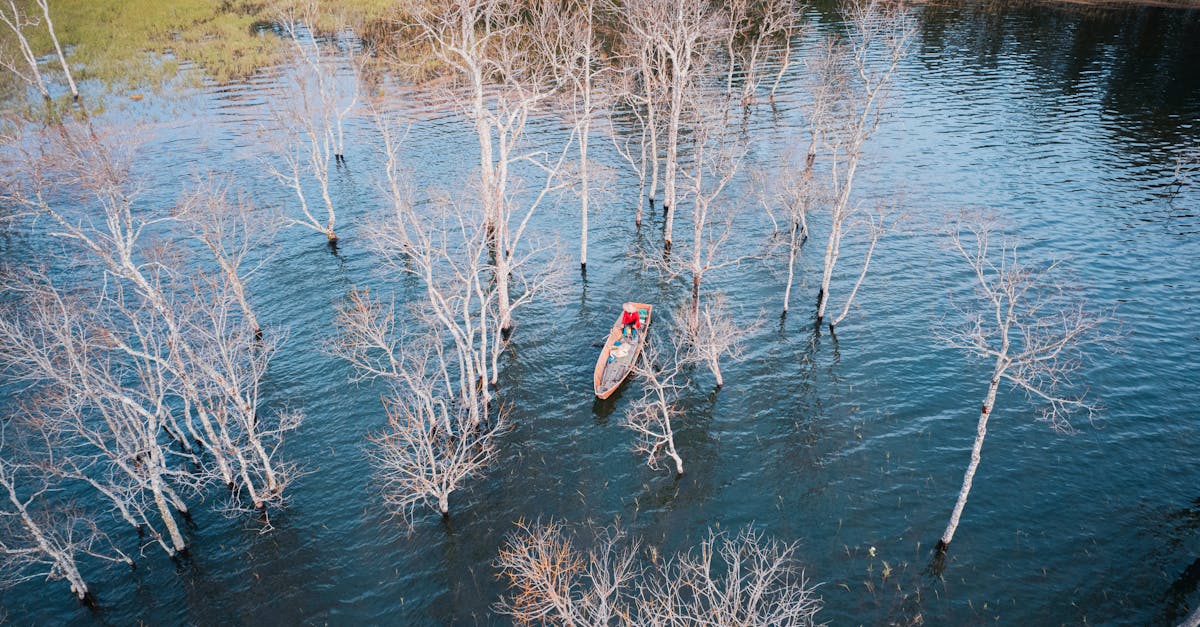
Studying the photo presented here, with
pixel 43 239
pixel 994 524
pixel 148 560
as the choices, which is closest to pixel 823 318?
pixel 994 524

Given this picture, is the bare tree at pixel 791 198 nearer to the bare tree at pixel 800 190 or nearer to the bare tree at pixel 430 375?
the bare tree at pixel 800 190

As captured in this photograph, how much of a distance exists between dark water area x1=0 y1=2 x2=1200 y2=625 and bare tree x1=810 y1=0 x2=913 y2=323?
3.18 meters

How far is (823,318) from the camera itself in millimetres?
39781

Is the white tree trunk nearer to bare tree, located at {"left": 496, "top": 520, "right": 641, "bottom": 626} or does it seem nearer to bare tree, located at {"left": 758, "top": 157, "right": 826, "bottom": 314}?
bare tree, located at {"left": 496, "top": 520, "right": 641, "bottom": 626}

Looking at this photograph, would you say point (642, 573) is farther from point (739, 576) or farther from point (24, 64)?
point (24, 64)

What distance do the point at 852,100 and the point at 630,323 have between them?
1975cm

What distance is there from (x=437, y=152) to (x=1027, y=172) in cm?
5370

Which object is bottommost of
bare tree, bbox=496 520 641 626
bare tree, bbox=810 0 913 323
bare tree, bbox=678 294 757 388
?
bare tree, bbox=496 520 641 626

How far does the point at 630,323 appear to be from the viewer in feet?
123

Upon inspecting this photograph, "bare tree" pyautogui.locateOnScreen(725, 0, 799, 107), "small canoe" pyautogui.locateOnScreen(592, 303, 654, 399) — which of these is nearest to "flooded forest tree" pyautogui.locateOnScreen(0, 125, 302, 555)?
"small canoe" pyautogui.locateOnScreen(592, 303, 654, 399)

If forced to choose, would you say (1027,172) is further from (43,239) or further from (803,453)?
(43,239)

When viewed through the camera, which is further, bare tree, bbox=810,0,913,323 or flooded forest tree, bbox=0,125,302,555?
bare tree, bbox=810,0,913,323

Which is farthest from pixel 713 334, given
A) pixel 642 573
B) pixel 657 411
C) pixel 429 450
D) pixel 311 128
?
pixel 311 128

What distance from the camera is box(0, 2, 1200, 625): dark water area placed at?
24469 millimetres
